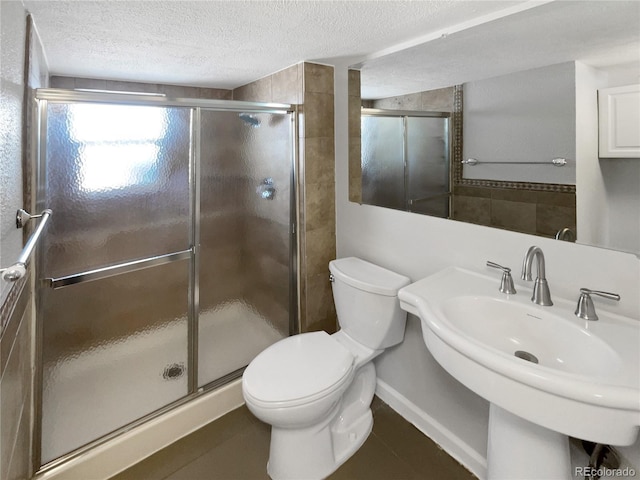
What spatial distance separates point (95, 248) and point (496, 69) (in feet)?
6.10

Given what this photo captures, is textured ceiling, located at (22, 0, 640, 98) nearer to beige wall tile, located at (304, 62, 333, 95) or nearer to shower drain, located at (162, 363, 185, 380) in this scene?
beige wall tile, located at (304, 62, 333, 95)

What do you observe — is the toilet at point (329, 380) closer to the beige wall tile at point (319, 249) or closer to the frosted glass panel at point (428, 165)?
the beige wall tile at point (319, 249)

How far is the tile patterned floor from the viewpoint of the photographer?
1504 millimetres

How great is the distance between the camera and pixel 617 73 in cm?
102

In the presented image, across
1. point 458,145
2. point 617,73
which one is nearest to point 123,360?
point 458,145

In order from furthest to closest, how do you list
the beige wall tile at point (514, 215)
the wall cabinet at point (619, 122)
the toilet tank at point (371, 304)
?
the toilet tank at point (371, 304) → the beige wall tile at point (514, 215) → the wall cabinet at point (619, 122)

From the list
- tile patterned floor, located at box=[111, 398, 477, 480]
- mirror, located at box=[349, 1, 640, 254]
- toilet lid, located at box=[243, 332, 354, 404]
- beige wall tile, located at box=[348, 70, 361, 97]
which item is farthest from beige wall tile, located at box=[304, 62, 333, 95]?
tile patterned floor, located at box=[111, 398, 477, 480]

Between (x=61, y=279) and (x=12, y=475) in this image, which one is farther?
(x=61, y=279)

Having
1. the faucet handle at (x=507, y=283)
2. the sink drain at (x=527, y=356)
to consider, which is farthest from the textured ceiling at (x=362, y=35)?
the sink drain at (x=527, y=356)

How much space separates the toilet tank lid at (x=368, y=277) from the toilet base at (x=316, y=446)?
56 centimetres

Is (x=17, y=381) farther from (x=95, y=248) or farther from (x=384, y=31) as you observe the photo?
(x=384, y=31)

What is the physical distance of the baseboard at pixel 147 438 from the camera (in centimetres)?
147

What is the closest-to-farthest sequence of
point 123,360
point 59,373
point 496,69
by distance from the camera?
point 496,69, point 59,373, point 123,360

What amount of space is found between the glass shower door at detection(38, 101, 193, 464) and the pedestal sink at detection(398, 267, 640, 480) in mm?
1222
